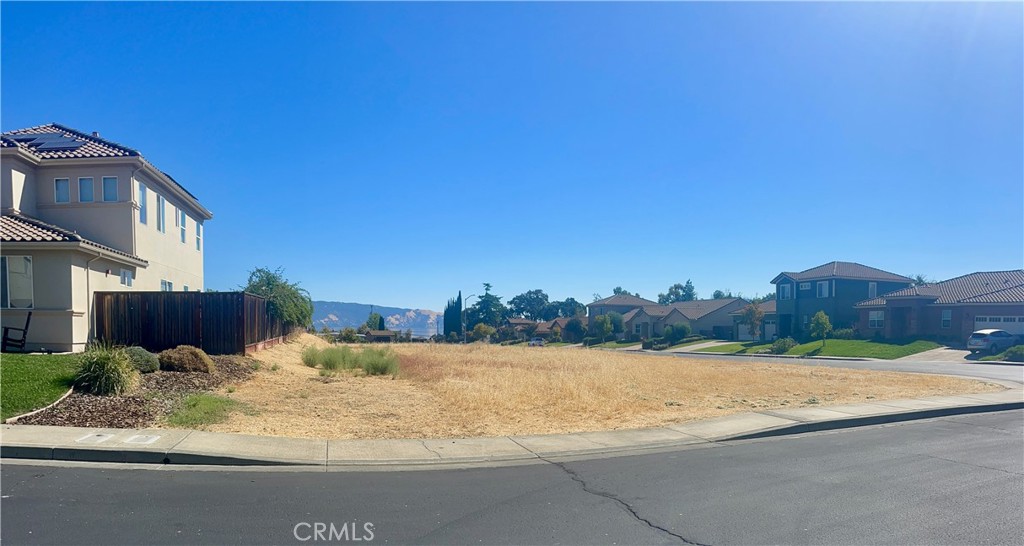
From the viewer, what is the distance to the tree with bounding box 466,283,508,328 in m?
122

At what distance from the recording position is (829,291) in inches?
2365

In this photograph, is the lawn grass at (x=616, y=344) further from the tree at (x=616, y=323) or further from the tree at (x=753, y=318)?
the tree at (x=753, y=318)

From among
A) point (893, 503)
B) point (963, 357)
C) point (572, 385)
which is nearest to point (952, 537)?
point (893, 503)

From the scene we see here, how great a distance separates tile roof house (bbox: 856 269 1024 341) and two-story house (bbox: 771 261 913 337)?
→ 3.67m

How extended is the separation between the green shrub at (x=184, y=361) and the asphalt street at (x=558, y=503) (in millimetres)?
9192

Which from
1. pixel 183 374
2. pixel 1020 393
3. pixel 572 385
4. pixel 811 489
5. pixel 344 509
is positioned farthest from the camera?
pixel 572 385

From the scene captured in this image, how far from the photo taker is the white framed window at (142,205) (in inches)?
895

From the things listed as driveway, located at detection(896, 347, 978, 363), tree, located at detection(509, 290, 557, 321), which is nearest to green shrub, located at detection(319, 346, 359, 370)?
A: driveway, located at detection(896, 347, 978, 363)

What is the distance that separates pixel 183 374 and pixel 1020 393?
22236 mm

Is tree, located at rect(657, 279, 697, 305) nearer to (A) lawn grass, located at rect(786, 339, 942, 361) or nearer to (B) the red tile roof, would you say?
(A) lawn grass, located at rect(786, 339, 942, 361)

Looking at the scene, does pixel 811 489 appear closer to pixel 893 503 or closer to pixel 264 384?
pixel 893 503

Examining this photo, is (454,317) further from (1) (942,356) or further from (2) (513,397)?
(2) (513,397)

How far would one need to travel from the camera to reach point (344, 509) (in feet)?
21.9

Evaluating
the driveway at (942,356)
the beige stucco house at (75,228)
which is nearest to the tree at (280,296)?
the beige stucco house at (75,228)
